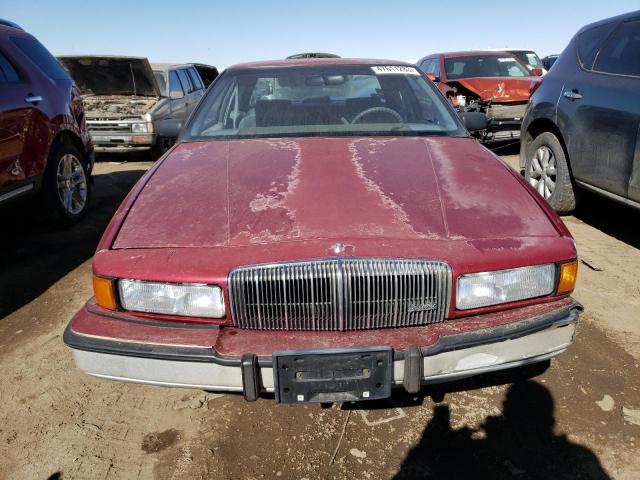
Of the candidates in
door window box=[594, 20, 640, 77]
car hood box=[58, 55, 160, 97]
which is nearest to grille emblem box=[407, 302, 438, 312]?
door window box=[594, 20, 640, 77]

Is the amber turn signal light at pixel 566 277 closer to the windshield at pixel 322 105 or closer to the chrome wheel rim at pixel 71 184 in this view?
the windshield at pixel 322 105

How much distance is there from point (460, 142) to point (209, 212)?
5.12ft

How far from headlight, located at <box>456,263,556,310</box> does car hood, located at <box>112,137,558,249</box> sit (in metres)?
0.16

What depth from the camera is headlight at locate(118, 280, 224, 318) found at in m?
1.91

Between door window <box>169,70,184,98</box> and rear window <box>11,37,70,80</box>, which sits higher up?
rear window <box>11,37,70,80</box>

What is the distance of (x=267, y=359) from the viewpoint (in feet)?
5.90

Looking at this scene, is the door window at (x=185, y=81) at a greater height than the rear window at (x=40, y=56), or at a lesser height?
lesser

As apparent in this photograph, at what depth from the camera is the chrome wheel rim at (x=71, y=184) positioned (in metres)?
4.82

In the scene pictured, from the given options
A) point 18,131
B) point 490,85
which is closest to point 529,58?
point 490,85

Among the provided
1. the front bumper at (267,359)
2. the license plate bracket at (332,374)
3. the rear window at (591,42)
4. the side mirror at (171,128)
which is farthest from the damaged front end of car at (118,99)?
A: the license plate bracket at (332,374)

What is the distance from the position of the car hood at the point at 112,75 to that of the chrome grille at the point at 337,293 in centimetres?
756

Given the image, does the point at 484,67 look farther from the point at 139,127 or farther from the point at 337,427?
the point at 337,427

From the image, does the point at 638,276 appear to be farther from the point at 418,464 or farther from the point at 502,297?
the point at 418,464

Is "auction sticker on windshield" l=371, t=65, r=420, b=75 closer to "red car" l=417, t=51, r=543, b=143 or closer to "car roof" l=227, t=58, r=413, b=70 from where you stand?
"car roof" l=227, t=58, r=413, b=70
